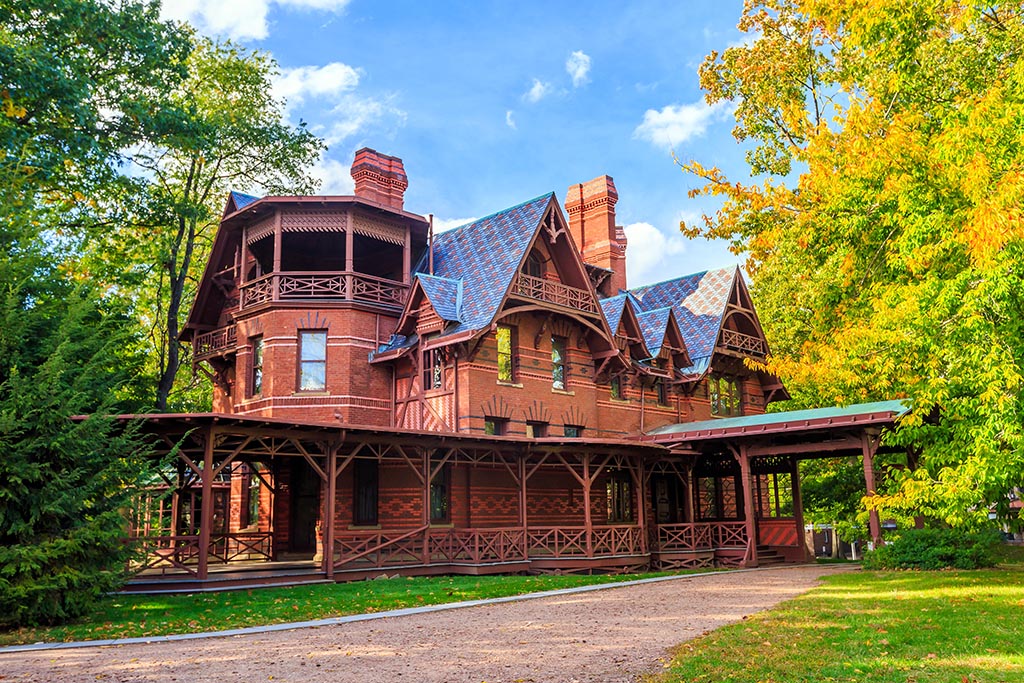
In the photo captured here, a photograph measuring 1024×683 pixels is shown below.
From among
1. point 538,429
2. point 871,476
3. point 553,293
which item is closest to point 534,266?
point 553,293

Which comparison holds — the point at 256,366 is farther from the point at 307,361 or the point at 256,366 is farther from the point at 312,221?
the point at 312,221

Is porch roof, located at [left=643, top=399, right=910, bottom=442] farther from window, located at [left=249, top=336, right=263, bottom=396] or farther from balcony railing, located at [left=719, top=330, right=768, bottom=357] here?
window, located at [left=249, top=336, right=263, bottom=396]

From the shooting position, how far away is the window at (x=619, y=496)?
2897 centimetres

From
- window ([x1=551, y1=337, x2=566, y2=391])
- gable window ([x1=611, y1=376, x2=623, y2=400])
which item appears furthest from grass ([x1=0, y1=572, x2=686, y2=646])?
gable window ([x1=611, y1=376, x2=623, y2=400])

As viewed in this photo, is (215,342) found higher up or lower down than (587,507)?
higher up

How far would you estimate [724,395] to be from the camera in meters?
34.8

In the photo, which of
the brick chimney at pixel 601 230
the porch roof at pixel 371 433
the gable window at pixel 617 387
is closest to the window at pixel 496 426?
the porch roof at pixel 371 433

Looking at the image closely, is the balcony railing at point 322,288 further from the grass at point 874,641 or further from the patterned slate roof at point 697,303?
the grass at point 874,641

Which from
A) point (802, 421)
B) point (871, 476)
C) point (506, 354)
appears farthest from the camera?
point (506, 354)

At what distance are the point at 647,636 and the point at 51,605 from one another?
8.79 metres

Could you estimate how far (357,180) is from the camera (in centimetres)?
2922

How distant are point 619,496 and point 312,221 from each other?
13871 mm

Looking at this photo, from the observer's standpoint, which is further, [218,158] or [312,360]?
[218,158]

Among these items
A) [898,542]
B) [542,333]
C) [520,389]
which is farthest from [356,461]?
[898,542]
